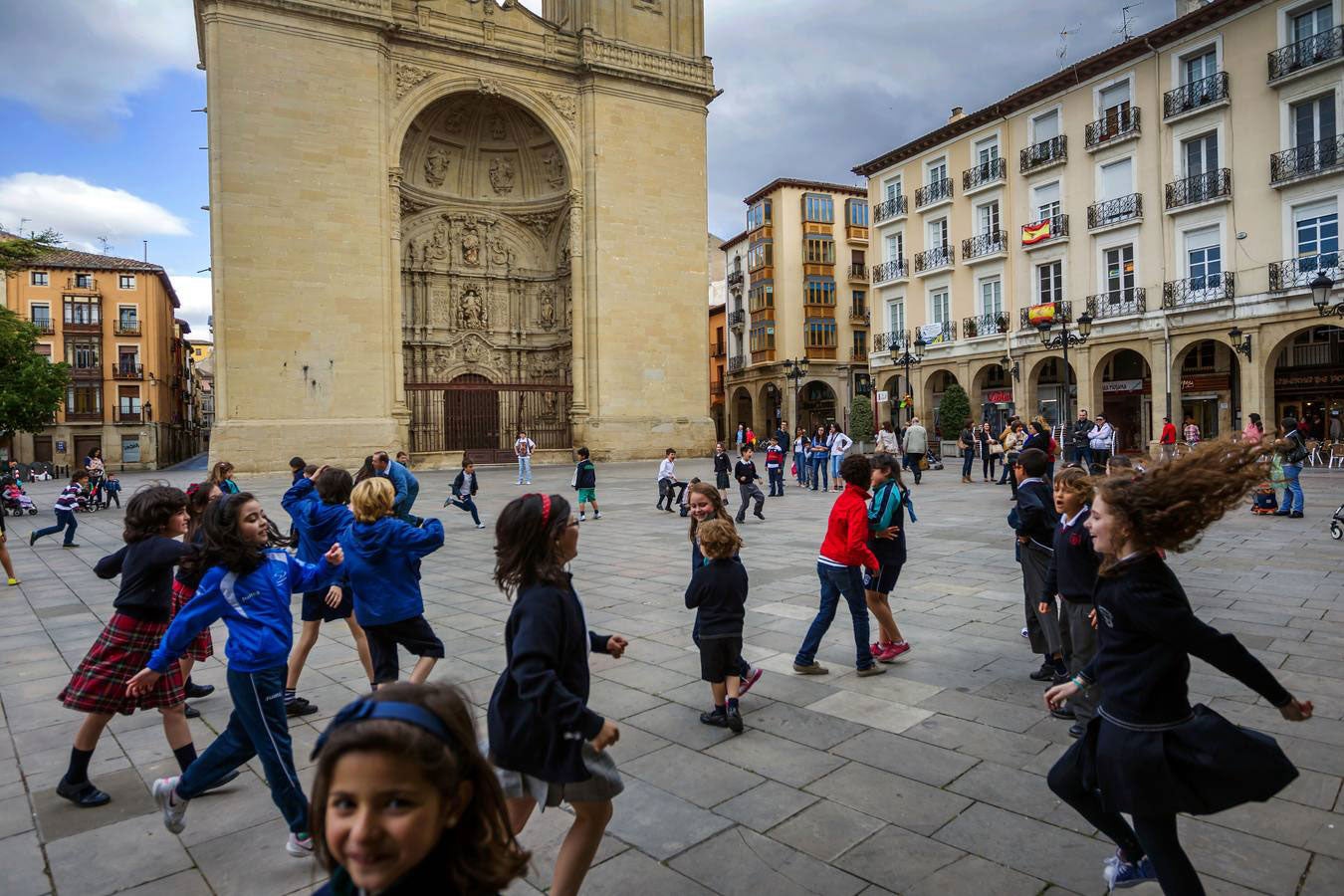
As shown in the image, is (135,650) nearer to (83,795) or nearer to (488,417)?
(83,795)

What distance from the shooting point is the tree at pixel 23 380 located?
26.5 meters

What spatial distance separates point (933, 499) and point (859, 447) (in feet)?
55.0

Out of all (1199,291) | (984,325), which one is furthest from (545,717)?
(984,325)

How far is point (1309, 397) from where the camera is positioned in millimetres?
27250

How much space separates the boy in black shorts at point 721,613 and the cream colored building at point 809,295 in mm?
42135

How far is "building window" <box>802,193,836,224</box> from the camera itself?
155 ft

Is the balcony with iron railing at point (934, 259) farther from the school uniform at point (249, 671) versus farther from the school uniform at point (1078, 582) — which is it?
the school uniform at point (249, 671)

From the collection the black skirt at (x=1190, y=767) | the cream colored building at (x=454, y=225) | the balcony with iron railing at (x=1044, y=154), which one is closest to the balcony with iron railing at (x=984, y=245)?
the balcony with iron railing at (x=1044, y=154)

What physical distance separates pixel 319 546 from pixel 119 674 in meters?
1.77

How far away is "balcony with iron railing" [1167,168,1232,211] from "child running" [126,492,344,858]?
29.9 m

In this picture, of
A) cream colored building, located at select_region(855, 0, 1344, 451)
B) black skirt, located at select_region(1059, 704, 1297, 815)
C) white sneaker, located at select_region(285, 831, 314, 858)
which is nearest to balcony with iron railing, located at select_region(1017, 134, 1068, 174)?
cream colored building, located at select_region(855, 0, 1344, 451)

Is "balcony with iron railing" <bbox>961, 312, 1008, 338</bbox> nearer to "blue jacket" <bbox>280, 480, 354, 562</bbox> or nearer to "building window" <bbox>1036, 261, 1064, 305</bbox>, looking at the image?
"building window" <bbox>1036, 261, 1064, 305</bbox>

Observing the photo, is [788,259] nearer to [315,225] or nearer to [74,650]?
[315,225]

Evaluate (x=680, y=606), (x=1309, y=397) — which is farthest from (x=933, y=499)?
(x=1309, y=397)
